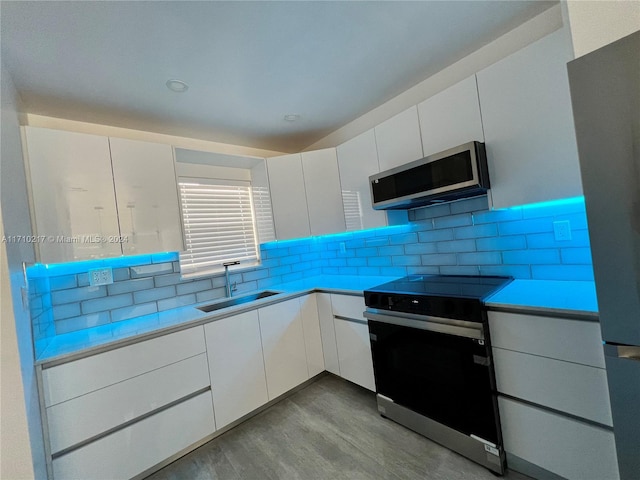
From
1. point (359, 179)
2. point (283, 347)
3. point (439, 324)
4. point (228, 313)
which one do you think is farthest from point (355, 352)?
point (359, 179)

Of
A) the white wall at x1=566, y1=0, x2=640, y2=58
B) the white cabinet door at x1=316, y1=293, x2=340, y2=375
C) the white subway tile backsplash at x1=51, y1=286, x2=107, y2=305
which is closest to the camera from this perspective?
the white wall at x1=566, y1=0, x2=640, y2=58

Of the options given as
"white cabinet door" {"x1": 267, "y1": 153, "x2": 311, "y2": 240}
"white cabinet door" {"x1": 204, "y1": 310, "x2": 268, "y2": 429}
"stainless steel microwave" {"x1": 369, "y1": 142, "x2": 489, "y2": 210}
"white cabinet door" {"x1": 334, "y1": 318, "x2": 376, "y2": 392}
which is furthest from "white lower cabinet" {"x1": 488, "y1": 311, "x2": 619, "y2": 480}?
"white cabinet door" {"x1": 267, "y1": 153, "x2": 311, "y2": 240}

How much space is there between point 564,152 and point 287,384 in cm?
238

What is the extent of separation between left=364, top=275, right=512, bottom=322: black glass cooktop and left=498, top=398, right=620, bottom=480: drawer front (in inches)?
19.4

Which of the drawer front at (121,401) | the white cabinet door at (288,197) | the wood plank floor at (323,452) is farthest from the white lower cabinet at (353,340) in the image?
the drawer front at (121,401)

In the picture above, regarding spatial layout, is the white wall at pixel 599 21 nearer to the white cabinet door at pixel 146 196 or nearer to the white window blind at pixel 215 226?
the white cabinet door at pixel 146 196

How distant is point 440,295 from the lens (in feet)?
4.99

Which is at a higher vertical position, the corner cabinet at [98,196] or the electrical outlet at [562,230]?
the corner cabinet at [98,196]

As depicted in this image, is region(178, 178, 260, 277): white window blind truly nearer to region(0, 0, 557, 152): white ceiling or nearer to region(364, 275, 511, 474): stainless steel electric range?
region(0, 0, 557, 152): white ceiling

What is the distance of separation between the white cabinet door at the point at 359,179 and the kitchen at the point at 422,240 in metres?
0.02

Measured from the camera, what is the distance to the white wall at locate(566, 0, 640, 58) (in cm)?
89

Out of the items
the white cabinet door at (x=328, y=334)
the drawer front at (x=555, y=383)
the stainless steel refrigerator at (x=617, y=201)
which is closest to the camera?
the stainless steel refrigerator at (x=617, y=201)

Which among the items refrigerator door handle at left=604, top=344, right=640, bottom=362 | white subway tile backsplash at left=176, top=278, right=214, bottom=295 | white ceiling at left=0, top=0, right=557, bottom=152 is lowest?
refrigerator door handle at left=604, top=344, right=640, bottom=362

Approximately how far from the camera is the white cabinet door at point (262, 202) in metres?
2.57
